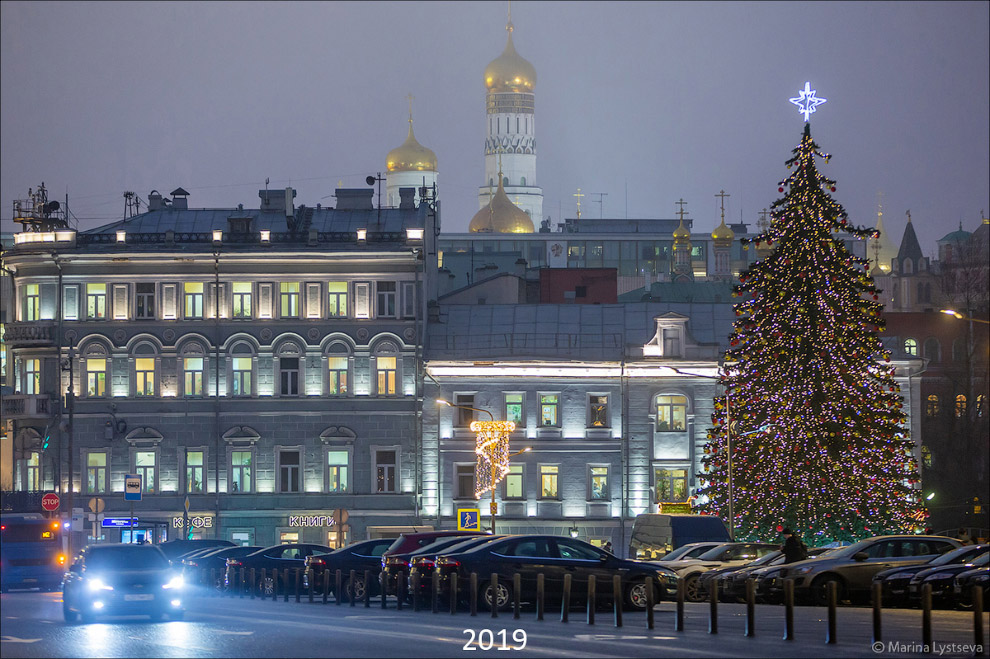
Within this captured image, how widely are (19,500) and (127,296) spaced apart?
9.26m

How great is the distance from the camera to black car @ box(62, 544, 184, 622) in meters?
30.5

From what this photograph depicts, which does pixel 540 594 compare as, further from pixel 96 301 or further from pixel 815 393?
pixel 96 301

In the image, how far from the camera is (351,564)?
41.4 metres

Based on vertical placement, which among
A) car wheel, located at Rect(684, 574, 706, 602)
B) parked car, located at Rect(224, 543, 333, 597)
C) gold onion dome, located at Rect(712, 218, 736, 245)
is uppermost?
gold onion dome, located at Rect(712, 218, 736, 245)

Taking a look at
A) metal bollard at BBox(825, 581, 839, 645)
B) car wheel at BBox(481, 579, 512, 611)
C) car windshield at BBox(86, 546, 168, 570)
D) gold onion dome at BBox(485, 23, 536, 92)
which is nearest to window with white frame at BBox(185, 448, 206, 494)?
car wheel at BBox(481, 579, 512, 611)

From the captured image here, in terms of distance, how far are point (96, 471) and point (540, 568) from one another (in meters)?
42.9

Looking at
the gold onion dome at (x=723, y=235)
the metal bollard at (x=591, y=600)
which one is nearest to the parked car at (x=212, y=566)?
the metal bollard at (x=591, y=600)

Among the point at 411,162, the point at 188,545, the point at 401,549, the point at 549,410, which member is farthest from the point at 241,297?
the point at 411,162

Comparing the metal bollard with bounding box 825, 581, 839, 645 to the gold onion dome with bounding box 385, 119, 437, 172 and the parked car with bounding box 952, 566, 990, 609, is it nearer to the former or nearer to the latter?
the parked car with bounding box 952, 566, 990, 609

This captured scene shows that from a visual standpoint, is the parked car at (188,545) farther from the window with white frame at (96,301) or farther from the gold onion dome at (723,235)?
the gold onion dome at (723,235)

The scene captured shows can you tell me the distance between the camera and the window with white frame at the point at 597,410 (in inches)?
2837

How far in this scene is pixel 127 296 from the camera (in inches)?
2864

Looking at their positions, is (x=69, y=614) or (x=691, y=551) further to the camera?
(x=691, y=551)

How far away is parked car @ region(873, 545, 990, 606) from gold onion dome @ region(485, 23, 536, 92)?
164167 millimetres
